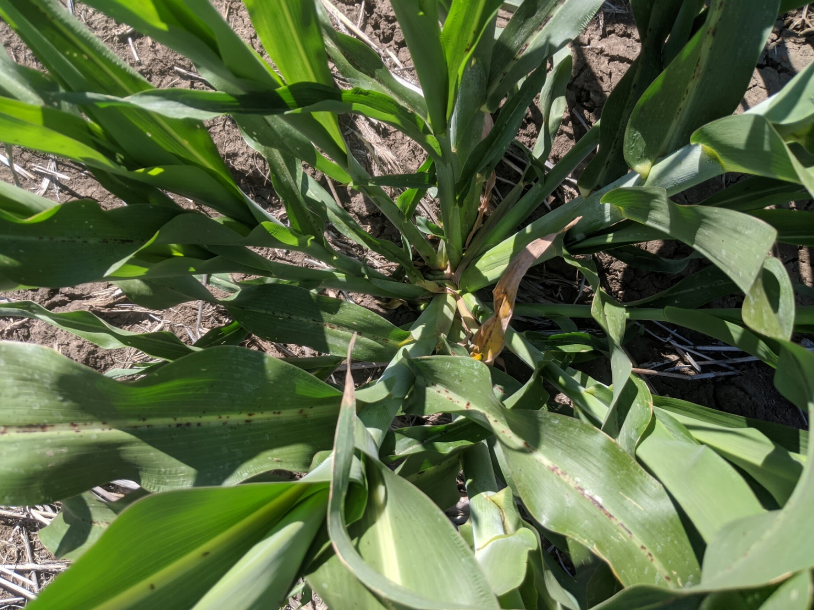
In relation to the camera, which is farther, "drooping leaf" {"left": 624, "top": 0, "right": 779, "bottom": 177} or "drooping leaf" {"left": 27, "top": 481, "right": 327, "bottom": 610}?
"drooping leaf" {"left": 624, "top": 0, "right": 779, "bottom": 177}

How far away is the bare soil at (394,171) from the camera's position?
1145mm

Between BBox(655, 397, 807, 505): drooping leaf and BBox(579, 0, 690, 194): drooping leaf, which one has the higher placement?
BBox(579, 0, 690, 194): drooping leaf

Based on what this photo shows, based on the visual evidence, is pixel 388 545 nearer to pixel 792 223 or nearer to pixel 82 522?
pixel 82 522

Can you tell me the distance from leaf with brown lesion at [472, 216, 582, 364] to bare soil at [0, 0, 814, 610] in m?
→ 0.40

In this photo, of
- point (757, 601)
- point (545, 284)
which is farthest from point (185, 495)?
point (545, 284)

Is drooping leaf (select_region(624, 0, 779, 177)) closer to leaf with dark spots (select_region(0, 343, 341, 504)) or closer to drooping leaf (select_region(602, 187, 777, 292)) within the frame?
drooping leaf (select_region(602, 187, 777, 292))

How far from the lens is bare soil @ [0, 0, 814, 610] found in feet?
3.76

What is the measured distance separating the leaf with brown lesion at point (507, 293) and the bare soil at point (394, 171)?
15.7 inches

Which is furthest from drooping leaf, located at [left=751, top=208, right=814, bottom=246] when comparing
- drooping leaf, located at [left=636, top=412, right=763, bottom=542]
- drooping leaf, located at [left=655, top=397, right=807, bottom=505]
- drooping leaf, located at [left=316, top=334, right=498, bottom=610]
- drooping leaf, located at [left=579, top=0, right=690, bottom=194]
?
drooping leaf, located at [left=316, top=334, right=498, bottom=610]

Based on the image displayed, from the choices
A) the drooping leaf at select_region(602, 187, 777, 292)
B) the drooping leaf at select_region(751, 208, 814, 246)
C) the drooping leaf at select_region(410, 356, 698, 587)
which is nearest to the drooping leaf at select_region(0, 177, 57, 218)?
the drooping leaf at select_region(410, 356, 698, 587)

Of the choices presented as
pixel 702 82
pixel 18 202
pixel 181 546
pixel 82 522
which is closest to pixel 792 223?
pixel 702 82

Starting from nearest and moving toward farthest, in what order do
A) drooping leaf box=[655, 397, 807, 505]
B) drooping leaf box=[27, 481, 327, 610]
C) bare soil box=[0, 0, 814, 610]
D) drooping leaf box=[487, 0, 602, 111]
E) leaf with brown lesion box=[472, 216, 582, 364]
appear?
drooping leaf box=[27, 481, 327, 610] → drooping leaf box=[655, 397, 807, 505] → drooping leaf box=[487, 0, 602, 111] → leaf with brown lesion box=[472, 216, 582, 364] → bare soil box=[0, 0, 814, 610]

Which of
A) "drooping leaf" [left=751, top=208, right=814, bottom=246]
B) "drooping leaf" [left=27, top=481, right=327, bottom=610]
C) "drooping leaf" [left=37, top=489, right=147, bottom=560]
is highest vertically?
"drooping leaf" [left=751, top=208, right=814, bottom=246]

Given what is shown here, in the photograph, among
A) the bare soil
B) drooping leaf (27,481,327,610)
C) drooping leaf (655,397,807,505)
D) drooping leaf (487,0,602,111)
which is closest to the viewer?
drooping leaf (27,481,327,610)
